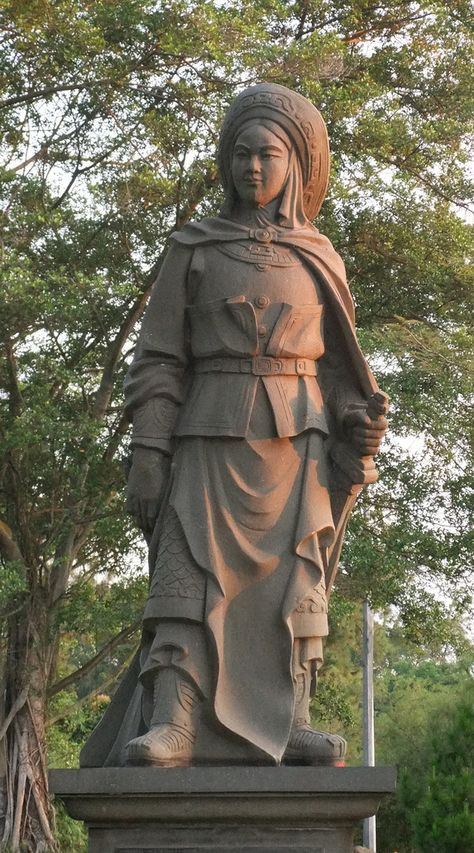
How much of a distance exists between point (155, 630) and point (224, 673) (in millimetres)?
303

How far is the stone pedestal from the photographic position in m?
4.51

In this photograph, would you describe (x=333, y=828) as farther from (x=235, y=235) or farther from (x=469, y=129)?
(x=469, y=129)

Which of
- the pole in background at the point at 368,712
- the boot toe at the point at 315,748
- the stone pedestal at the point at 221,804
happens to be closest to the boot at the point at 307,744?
the boot toe at the point at 315,748

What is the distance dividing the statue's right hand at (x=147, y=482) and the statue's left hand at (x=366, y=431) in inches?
27.3

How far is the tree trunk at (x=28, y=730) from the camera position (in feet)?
49.4

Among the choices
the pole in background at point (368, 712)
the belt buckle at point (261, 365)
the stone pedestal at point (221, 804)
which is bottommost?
the stone pedestal at point (221, 804)

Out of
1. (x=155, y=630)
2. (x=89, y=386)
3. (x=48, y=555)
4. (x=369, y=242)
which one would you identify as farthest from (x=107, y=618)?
(x=155, y=630)

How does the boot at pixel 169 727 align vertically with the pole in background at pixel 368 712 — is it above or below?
below

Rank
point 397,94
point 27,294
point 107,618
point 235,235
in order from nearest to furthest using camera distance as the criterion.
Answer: point 235,235
point 27,294
point 107,618
point 397,94

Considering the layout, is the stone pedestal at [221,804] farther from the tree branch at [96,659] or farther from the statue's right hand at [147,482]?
the tree branch at [96,659]

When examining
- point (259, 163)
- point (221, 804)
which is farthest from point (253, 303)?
point (221, 804)

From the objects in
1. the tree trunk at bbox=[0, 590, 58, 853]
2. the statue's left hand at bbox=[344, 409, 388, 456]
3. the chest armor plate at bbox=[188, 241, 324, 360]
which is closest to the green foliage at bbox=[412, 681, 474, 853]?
the tree trunk at bbox=[0, 590, 58, 853]

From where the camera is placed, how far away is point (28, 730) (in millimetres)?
15531

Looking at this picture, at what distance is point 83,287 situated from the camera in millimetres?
13703
